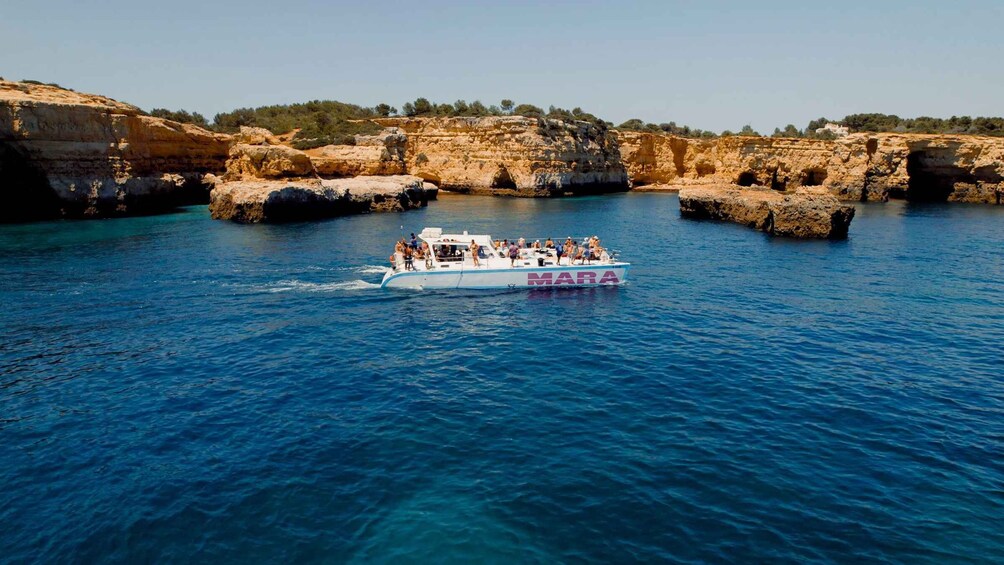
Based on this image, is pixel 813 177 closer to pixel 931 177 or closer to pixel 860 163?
pixel 860 163

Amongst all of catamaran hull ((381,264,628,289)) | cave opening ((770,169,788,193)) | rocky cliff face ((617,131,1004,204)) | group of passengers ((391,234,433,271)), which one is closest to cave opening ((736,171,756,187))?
rocky cliff face ((617,131,1004,204))

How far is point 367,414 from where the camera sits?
17672 millimetres

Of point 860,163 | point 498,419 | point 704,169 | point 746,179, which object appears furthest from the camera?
point 704,169

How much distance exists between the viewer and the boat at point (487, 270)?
3178cm

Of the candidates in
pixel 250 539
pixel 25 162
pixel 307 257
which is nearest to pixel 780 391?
pixel 250 539

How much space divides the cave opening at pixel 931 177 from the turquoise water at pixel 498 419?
5919 cm

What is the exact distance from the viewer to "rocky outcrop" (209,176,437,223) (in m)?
56.0

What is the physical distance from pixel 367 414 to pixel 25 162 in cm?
5361

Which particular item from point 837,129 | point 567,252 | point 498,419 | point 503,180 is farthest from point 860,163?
point 498,419

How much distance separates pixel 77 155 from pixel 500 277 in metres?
46.1

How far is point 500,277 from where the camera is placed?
3192 cm

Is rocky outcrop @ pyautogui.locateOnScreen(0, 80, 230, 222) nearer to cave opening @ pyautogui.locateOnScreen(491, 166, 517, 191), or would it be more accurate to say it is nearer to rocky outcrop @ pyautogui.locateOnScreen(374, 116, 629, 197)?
rocky outcrop @ pyautogui.locateOnScreen(374, 116, 629, 197)

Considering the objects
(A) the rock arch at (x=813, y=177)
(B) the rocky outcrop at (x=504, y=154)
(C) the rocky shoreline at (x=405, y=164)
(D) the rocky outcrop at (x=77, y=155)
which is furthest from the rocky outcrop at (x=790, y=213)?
(D) the rocky outcrop at (x=77, y=155)

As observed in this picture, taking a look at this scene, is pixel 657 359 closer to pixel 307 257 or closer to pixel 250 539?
pixel 250 539
